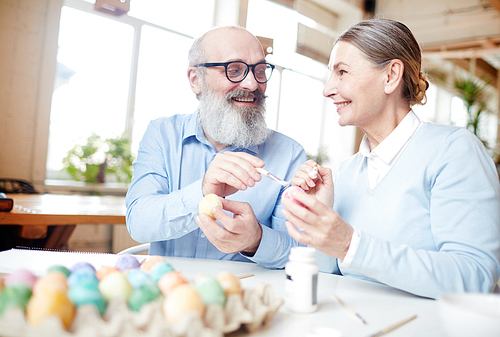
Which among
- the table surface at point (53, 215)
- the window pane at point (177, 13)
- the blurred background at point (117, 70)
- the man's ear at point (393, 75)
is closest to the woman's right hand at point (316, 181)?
the man's ear at point (393, 75)

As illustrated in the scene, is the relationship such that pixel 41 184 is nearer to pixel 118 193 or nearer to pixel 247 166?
pixel 118 193

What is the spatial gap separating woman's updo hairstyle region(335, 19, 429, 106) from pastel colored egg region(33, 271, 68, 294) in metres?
1.17

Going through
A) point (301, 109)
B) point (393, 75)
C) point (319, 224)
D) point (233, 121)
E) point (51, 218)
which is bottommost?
point (51, 218)

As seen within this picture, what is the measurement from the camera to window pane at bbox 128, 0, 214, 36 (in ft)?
14.5

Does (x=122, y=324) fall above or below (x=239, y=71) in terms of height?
below

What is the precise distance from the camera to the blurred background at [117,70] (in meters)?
3.47

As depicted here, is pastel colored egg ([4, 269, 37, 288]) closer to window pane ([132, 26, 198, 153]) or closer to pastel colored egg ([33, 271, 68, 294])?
pastel colored egg ([33, 271, 68, 294])

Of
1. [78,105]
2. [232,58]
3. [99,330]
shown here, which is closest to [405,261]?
[99,330]

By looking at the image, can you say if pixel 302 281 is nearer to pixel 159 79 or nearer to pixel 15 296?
pixel 15 296

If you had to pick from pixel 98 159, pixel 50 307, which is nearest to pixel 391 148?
pixel 50 307

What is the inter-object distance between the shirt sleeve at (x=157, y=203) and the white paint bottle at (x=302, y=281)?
0.54m

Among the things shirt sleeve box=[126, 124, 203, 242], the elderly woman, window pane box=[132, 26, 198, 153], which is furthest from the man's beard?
window pane box=[132, 26, 198, 153]

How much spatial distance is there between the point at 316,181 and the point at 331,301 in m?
0.50

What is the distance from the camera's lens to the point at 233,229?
1.18m
